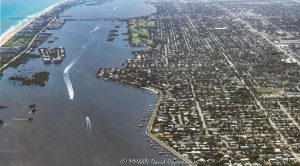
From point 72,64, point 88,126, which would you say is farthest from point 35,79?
point 88,126

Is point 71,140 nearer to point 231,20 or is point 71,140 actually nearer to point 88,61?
point 88,61

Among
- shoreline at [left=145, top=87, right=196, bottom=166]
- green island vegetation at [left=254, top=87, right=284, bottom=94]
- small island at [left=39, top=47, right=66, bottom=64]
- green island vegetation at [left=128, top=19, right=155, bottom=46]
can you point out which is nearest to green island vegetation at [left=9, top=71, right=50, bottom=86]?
small island at [left=39, top=47, right=66, bottom=64]

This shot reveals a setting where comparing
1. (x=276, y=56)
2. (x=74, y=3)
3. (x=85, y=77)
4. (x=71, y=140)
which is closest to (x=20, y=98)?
(x=85, y=77)

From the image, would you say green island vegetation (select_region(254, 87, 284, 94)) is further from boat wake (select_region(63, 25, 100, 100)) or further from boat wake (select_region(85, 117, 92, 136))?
boat wake (select_region(63, 25, 100, 100))

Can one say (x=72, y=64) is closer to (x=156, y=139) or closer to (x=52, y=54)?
(x=52, y=54)

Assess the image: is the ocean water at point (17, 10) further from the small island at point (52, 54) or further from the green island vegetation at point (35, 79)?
the green island vegetation at point (35, 79)

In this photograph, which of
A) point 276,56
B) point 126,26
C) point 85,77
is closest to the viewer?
point 85,77
